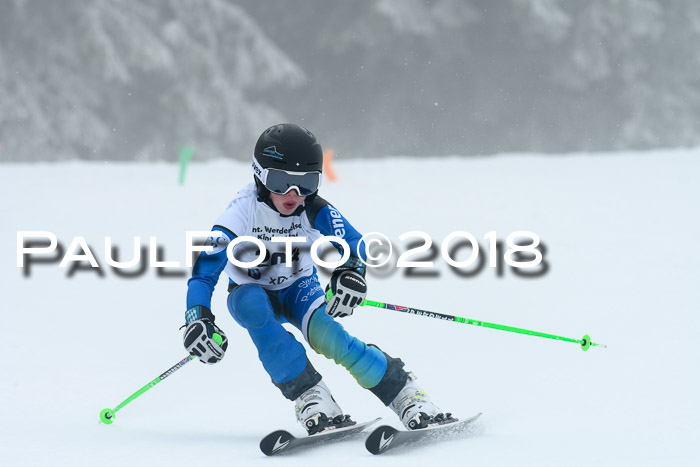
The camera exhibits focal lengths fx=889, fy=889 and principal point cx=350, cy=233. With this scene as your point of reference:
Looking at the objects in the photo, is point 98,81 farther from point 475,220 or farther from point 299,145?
point 299,145

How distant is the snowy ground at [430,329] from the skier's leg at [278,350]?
0.33 metres

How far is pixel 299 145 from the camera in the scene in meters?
4.00

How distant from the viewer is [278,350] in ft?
13.0

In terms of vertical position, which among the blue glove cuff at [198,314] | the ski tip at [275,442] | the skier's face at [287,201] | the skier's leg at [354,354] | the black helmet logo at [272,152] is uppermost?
the black helmet logo at [272,152]

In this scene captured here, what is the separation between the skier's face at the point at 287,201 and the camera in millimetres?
4078

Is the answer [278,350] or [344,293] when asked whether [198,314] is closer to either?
[278,350]

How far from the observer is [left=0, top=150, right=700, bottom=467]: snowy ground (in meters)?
3.94

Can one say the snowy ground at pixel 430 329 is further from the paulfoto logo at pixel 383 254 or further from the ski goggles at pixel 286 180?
the ski goggles at pixel 286 180

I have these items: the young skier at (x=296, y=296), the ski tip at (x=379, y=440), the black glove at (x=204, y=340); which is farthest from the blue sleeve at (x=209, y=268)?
the ski tip at (x=379, y=440)

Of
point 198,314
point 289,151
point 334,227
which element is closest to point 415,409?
point 334,227

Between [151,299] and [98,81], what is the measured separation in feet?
47.7

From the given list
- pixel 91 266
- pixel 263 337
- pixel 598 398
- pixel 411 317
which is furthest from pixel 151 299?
pixel 598 398

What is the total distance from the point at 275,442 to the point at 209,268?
0.84 m

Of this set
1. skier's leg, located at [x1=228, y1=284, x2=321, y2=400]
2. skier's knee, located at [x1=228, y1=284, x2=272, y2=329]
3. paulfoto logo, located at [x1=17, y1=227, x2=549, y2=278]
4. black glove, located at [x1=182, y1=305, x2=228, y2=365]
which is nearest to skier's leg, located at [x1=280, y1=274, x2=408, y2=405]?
skier's leg, located at [x1=228, y1=284, x2=321, y2=400]
